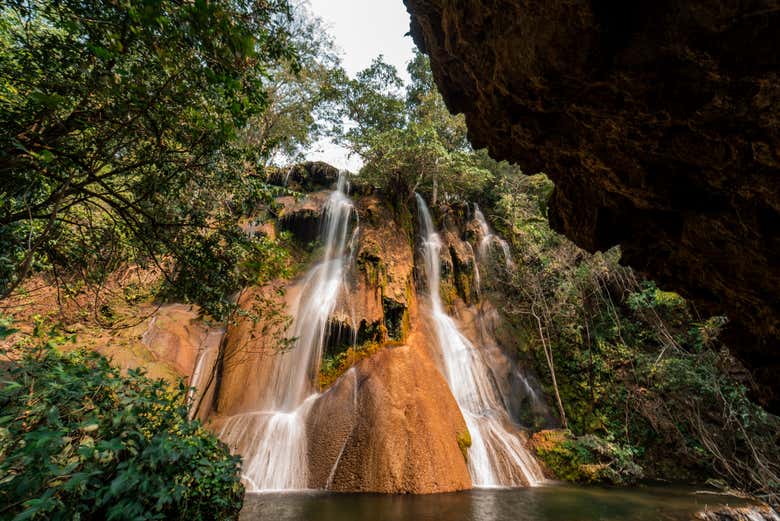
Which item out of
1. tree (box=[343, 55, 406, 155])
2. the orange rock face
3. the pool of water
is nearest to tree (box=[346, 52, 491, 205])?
tree (box=[343, 55, 406, 155])

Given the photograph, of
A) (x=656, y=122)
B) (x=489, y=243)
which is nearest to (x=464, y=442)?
(x=656, y=122)

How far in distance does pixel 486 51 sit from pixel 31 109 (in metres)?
4.77

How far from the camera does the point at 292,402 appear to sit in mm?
10570

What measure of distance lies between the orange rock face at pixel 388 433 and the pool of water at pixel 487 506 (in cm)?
37

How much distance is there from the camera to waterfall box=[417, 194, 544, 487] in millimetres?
9773

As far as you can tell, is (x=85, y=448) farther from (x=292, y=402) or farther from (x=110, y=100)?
(x=292, y=402)

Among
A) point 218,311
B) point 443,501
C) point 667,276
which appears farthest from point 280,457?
point 667,276

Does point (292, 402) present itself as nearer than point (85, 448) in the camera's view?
No

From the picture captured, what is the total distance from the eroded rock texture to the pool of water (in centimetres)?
500

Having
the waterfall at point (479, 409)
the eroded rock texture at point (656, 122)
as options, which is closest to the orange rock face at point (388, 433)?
the waterfall at point (479, 409)

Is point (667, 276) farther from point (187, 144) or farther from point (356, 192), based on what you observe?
point (356, 192)

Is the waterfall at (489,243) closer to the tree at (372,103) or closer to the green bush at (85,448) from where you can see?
the tree at (372,103)

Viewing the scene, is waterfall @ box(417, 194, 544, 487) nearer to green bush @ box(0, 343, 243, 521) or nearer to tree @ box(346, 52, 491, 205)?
tree @ box(346, 52, 491, 205)

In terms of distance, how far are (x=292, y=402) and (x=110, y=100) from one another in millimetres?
9348
